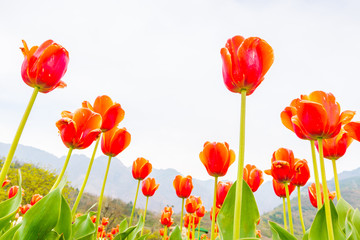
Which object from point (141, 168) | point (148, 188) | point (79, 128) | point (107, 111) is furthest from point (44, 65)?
point (148, 188)

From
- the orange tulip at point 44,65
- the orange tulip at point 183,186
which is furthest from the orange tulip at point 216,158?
the orange tulip at point 183,186

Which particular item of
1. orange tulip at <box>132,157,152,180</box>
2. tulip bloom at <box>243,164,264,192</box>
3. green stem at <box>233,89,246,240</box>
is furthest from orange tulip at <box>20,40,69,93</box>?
orange tulip at <box>132,157,152,180</box>

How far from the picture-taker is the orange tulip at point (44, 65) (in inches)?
61.1

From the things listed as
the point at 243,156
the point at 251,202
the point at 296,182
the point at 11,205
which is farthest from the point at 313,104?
the point at 11,205

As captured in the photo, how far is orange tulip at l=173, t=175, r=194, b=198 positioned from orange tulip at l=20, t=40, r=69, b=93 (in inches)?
93.8

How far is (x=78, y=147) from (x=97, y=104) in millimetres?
491

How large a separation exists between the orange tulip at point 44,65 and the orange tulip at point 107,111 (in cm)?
45

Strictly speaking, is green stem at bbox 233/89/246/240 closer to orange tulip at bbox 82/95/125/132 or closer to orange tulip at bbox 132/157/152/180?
orange tulip at bbox 82/95/125/132

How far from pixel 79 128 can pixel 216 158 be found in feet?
3.73

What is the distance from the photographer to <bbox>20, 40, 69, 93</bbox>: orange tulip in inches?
61.1

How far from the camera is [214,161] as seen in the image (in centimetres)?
210

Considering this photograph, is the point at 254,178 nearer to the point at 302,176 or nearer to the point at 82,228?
the point at 302,176

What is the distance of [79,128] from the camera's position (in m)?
1.71

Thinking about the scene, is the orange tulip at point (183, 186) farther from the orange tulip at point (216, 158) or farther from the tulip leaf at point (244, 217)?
the tulip leaf at point (244, 217)
